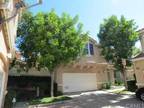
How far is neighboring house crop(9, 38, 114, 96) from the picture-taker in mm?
19609

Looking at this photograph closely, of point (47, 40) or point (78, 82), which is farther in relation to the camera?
point (78, 82)

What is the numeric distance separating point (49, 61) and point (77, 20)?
558 centimetres

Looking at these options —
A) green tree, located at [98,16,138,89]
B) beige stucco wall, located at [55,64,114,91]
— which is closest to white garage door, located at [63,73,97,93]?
beige stucco wall, located at [55,64,114,91]

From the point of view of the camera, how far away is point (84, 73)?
2197 centimetres

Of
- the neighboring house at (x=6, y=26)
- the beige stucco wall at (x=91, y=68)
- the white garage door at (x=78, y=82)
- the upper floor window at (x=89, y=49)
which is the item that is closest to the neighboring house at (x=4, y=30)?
the neighboring house at (x=6, y=26)

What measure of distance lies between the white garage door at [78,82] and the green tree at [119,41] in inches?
140

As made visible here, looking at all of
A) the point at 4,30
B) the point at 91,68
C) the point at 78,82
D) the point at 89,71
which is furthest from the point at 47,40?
the point at 91,68

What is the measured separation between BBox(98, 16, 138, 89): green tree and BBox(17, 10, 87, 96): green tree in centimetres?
557

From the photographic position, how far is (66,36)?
16609 millimetres

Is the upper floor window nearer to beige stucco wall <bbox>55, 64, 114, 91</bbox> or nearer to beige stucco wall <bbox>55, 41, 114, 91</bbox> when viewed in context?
beige stucco wall <bbox>55, 41, 114, 91</bbox>

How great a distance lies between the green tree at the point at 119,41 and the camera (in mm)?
20781

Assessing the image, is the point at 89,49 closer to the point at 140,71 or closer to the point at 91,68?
the point at 91,68

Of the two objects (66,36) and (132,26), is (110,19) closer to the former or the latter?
(132,26)

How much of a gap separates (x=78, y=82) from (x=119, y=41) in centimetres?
718
